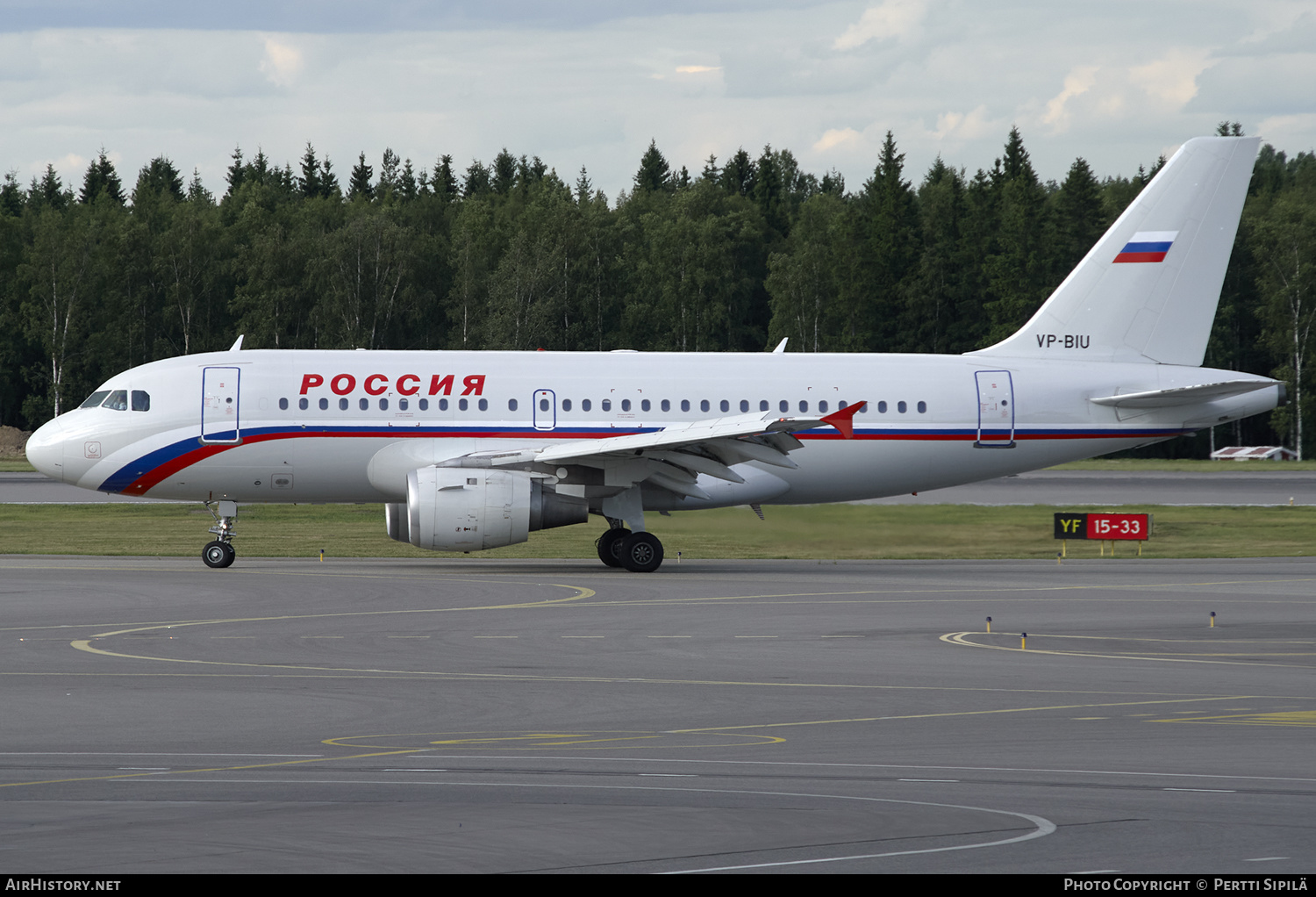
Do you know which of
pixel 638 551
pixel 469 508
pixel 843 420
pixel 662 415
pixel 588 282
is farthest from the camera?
pixel 588 282

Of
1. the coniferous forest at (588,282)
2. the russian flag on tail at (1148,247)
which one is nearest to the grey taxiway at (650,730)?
the russian flag on tail at (1148,247)

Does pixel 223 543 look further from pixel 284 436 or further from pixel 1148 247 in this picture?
pixel 1148 247

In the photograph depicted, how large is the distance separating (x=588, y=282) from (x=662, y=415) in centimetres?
7346

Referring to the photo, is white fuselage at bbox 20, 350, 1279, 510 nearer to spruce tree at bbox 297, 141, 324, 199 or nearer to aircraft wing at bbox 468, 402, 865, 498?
aircraft wing at bbox 468, 402, 865, 498

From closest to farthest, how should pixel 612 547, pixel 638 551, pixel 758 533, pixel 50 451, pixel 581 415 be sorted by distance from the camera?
1. pixel 638 551
2. pixel 50 451
3. pixel 612 547
4. pixel 581 415
5. pixel 758 533

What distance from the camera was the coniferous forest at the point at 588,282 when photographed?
98.1 meters

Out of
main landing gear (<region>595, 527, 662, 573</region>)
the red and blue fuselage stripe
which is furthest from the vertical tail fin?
main landing gear (<region>595, 527, 662, 573</region>)

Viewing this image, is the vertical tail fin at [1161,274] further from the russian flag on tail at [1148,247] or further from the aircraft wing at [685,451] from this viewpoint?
the aircraft wing at [685,451]

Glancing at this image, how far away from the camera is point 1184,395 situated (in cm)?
3312

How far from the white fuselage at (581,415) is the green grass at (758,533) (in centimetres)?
108

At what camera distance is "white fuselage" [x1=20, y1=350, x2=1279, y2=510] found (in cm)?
3130

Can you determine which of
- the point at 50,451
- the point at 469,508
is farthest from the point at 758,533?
the point at 50,451

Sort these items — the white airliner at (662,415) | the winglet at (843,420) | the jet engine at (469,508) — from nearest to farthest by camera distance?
1. the winglet at (843,420)
2. the jet engine at (469,508)
3. the white airliner at (662,415)

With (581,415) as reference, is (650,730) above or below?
below
